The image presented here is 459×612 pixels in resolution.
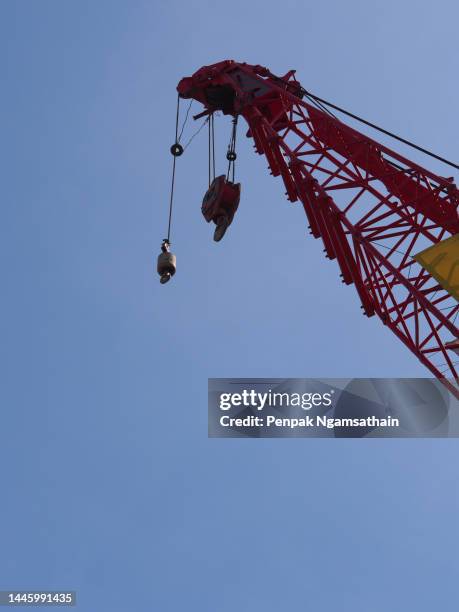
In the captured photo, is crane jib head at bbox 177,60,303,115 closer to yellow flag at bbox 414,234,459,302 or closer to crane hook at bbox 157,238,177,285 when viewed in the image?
crane hook at bbox 157,238,177,285

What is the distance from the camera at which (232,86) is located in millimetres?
33344

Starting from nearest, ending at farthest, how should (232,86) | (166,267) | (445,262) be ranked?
(445,262) → (166,267) → (232,86)

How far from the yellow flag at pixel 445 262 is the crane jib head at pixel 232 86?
9.95 meters

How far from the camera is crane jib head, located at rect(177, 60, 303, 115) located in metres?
32.8

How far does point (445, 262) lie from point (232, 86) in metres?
12.5

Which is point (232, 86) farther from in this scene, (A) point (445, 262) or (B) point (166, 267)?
(A) point (445, 262)

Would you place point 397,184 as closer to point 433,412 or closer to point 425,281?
point 425,281

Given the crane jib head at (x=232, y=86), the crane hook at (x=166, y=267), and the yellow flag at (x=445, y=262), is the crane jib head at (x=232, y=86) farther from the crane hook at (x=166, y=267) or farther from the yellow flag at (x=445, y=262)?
the yellow flag at (x=445, y=262)

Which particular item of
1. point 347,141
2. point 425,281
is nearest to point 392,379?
point 425,281

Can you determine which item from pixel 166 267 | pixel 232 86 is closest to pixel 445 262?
pixel 166 267

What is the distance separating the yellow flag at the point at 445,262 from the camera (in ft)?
80.3

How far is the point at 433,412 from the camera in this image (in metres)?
27.3

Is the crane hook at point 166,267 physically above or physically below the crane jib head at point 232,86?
below

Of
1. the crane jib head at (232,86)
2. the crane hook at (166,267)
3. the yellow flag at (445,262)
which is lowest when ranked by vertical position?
the yellow flag at (445,262)
